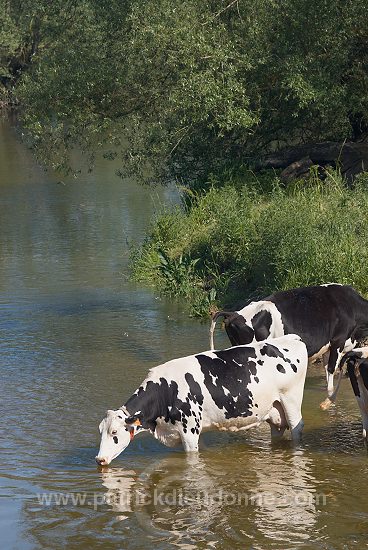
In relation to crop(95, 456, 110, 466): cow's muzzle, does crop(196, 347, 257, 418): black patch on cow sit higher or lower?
higher

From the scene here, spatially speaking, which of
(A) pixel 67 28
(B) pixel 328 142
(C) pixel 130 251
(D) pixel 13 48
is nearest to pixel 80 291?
(C) pixel 130 251

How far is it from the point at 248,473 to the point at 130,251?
39.3ft

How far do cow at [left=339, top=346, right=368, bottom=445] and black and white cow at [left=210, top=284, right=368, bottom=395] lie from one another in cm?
125

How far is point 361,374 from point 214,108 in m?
8.75

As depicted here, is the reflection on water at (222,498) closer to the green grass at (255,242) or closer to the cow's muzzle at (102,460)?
the cow's muzzle at (102,460)

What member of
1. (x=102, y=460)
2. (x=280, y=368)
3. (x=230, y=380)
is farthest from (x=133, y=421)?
(x=280, y=368)

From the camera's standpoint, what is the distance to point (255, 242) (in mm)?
16562

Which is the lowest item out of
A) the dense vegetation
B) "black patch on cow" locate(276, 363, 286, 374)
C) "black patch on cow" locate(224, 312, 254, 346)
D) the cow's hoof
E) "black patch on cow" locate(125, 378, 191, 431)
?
the cow's hoof

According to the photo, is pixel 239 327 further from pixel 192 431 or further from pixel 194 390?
pixel 192 431

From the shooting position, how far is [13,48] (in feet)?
197

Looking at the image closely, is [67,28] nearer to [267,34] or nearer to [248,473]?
[267,34]

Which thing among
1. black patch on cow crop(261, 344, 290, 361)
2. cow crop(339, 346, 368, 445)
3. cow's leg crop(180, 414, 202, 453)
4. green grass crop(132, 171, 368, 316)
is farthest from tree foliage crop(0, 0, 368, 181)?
cow's leg crop(180, 414, 202, 453)

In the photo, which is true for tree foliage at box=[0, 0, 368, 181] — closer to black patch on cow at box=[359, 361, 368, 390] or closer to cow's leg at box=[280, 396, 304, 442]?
cow's leg at box=[280, 396, 304, 442]

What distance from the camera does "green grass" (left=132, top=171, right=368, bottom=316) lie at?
1438cm
